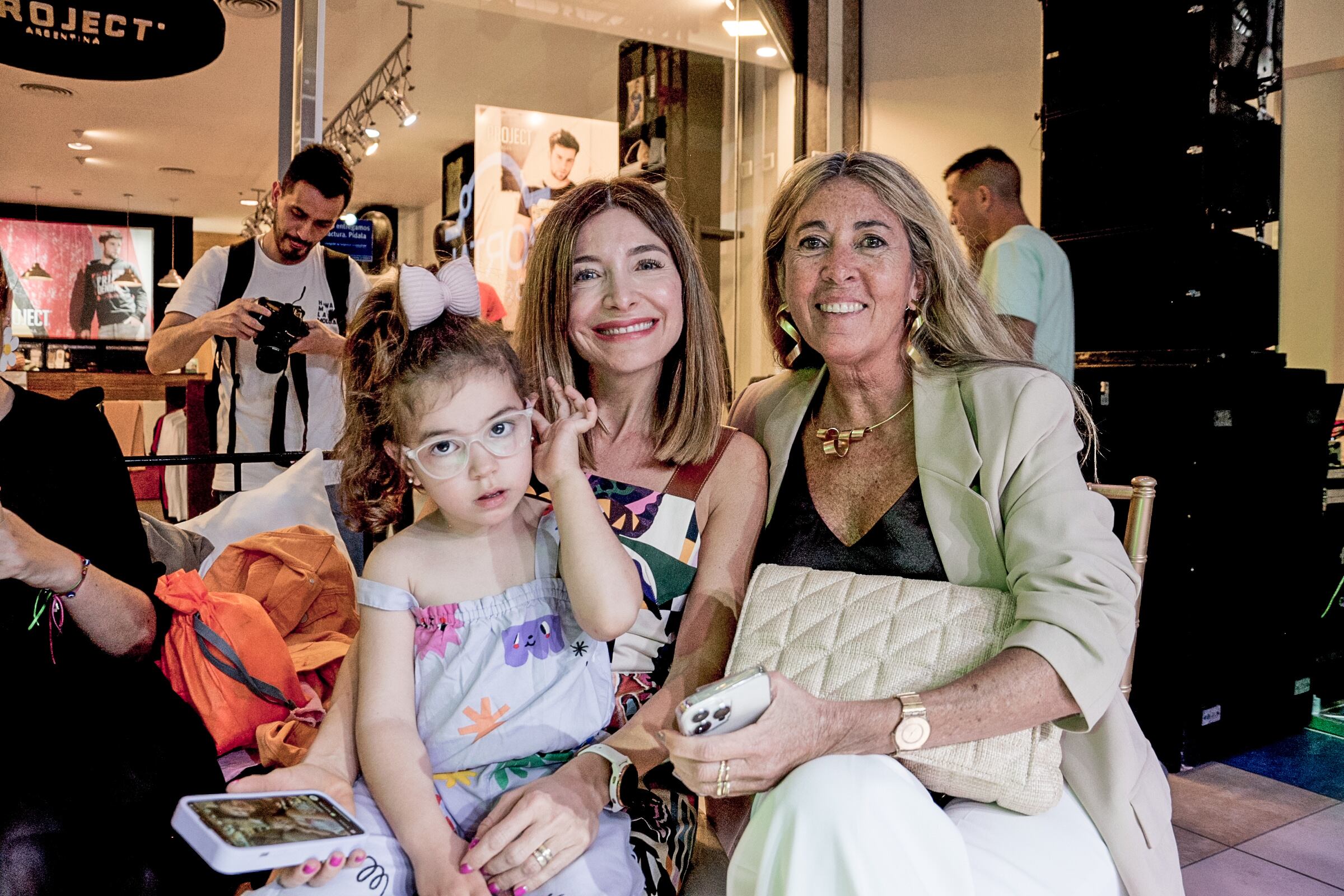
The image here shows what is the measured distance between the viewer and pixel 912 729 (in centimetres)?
125

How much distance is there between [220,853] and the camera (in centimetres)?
100

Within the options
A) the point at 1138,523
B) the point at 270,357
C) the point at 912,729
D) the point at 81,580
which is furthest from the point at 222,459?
the point at 1138,523

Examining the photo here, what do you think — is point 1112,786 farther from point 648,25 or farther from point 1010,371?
point 648,25

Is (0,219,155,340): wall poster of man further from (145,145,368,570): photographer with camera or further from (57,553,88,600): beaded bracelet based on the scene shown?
(57,553,88,600): beaded bracelet

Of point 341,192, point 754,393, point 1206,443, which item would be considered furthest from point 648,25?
point 754,393

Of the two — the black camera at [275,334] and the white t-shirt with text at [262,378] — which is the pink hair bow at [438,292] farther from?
the white t-shirt with text at [262,378]

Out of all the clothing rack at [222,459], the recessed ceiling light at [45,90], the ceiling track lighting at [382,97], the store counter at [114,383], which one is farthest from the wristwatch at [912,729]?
the recessed ceiling light at [45,90]

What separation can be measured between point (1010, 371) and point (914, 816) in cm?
75

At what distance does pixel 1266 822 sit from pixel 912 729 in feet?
7.99

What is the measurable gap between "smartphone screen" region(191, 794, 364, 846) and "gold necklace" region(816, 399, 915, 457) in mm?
984

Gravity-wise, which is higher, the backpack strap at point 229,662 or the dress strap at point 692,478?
the dress strap at point 692,478

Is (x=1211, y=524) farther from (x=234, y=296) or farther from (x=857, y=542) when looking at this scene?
(x=234, y=296)

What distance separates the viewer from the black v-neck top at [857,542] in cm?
156

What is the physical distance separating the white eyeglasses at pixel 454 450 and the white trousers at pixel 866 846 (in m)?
0.62
